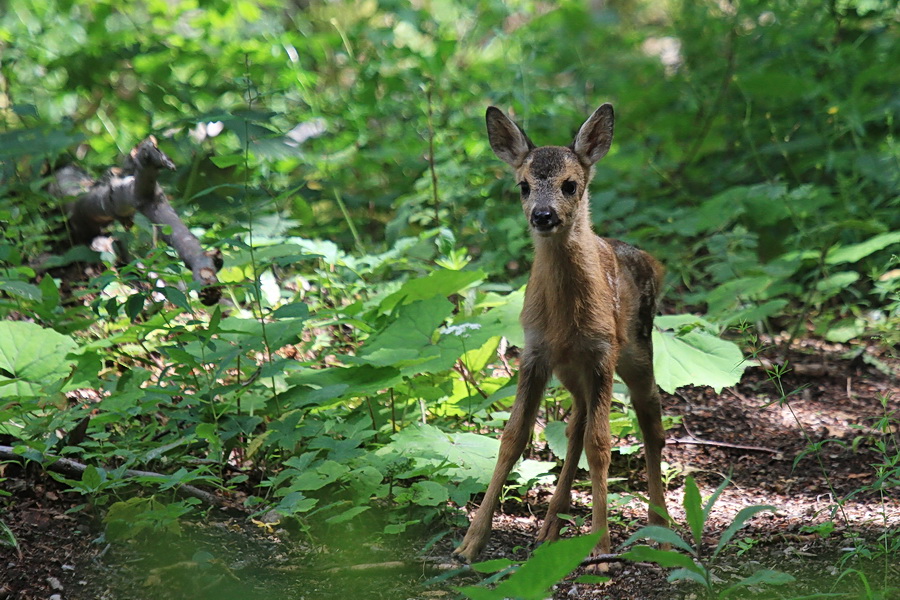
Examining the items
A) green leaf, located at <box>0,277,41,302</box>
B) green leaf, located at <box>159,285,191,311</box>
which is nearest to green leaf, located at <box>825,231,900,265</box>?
green leaf, located at <box>159,285,191,311</box>

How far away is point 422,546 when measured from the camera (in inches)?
152

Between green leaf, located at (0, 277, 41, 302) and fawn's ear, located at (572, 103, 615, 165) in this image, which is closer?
fawn's ear, located at (572, 103, 615, 165)

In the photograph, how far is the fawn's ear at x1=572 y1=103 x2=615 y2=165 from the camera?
4.31m

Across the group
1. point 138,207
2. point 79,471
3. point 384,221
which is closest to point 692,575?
point 79,471

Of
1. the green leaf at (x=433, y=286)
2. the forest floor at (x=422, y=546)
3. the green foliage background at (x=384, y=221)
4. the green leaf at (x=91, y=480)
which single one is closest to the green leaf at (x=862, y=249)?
the green foliage background at (x=384, y=221)

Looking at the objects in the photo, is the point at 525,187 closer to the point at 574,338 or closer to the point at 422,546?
the point at 574,338

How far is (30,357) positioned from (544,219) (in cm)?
242

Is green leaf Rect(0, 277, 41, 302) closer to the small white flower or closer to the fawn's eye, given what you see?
the small white flower

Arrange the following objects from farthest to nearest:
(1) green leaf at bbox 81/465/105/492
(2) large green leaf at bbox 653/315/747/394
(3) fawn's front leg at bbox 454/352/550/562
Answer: (2) large green leaf at bbox 653/315/747/394 → (3) fawn's front leg at bbox 454/352/550/562 → (1) green leaf at bbox 81/465/105/492

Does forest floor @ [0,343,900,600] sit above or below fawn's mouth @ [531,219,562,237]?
below

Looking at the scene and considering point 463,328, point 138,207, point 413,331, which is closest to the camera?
point 463,328

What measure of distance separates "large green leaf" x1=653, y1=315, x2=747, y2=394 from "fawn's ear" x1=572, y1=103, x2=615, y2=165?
1.00 metres

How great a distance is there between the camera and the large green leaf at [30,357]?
4285mm

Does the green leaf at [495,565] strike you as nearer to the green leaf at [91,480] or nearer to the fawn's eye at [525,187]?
the green leaf at [91,480]
